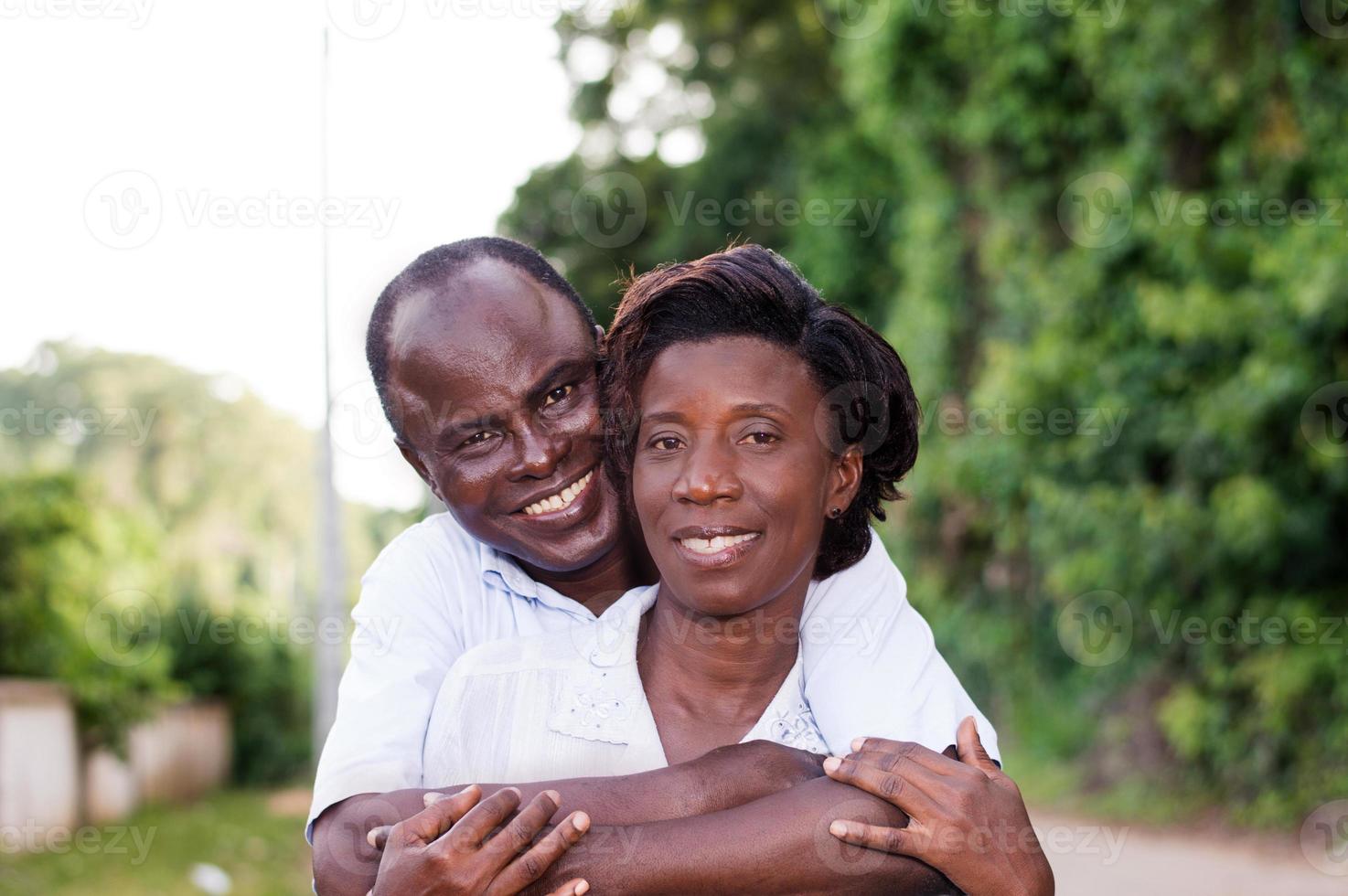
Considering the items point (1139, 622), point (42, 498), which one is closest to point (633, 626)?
point (1139, 622)

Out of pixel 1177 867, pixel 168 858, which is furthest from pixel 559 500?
pixel 168 858

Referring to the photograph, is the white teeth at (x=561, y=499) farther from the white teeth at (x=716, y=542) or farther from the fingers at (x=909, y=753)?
the fingers at (x=909, y=753)

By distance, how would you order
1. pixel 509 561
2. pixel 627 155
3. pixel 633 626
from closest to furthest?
pixel 633 626
pixel 509 561
pixel 627 155

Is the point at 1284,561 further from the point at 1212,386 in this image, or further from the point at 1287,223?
the point at 1287,223

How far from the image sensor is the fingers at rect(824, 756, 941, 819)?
231 centimetres

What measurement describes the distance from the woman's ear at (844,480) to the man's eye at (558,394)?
0.62m

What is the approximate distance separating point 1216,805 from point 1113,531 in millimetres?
2372

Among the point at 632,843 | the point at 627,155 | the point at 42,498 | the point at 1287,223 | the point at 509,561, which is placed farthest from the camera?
the point at 627,155

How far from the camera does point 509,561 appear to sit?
3102mm

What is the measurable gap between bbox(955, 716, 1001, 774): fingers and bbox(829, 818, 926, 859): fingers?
0.21 m

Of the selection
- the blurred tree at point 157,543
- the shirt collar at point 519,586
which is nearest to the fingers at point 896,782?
the shirt collar at point 519,586

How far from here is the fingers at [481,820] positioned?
2160mm

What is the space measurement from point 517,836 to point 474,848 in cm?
7

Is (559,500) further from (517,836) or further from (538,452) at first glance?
(517,836)
